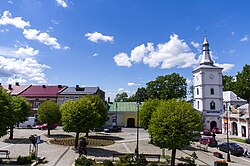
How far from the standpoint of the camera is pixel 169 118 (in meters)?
18.1

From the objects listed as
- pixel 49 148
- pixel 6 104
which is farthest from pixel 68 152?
pixel 6 104

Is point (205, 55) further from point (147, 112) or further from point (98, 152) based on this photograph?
point (98, 152)

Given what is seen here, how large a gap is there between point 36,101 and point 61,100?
245 inches

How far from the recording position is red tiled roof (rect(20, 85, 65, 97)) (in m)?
60.1

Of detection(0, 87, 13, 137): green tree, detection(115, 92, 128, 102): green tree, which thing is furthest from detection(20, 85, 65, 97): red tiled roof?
detection(115, 92, 128, 102): green tree

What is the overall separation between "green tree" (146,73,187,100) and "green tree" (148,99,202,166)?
54139mm

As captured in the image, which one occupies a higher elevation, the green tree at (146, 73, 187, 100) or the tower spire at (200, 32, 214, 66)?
the tower spire at (200, 32, 214, 66)

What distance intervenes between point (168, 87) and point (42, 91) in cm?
3733

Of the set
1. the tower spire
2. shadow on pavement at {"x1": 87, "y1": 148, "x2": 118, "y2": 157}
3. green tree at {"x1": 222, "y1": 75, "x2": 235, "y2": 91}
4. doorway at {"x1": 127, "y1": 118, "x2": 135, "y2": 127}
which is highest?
the tower spire

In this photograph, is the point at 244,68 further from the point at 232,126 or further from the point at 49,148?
the point at 49,148

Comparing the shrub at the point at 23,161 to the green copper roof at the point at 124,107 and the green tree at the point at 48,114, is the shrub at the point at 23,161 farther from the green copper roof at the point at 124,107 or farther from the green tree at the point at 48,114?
the green copper roof at the point at 124,107

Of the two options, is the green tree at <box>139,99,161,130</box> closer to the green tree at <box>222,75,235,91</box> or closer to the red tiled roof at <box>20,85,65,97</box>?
the red tiled roof at <box>20,85,65,97</box>

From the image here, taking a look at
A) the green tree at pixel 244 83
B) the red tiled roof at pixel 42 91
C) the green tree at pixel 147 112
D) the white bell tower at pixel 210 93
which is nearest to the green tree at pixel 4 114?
the green tree at pixel 147 112

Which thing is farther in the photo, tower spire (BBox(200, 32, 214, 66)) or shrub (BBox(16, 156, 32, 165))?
tower spire (BBox(200, 32, 214, 66))
